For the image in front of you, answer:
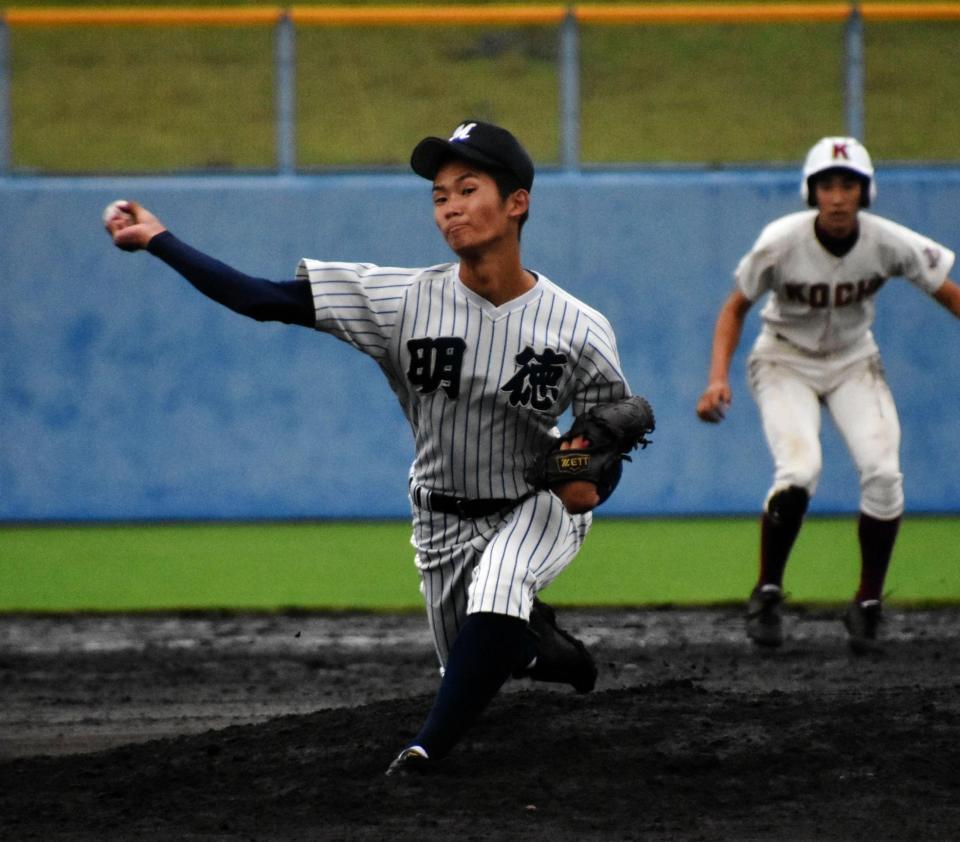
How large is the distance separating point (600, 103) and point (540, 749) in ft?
25.7

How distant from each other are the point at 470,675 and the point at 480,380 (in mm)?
749

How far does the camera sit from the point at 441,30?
11.7 meters

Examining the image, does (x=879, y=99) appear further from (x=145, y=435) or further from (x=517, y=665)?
(x=517, y=665)

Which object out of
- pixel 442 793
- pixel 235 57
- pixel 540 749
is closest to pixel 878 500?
pixel 540 749

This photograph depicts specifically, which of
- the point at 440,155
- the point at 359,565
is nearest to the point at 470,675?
the point at 440,155

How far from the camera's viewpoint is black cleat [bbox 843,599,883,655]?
677 cm

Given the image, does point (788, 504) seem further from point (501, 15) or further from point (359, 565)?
point (501, 15)

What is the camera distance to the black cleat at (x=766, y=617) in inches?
268

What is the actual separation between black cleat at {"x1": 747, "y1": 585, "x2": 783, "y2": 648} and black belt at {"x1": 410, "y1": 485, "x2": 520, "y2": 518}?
256cm

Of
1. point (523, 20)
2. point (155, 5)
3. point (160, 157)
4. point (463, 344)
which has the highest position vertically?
point (155, 5)

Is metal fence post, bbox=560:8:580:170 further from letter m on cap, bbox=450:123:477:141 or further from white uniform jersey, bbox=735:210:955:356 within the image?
letter m on cap, bbox=450:123:477:141

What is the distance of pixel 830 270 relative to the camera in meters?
6.89

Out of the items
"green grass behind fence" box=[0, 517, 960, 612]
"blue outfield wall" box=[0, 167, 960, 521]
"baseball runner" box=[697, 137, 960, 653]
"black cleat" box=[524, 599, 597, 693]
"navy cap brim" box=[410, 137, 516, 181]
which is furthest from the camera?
"blue outfield wall" box=[0, 167, 960, 521]

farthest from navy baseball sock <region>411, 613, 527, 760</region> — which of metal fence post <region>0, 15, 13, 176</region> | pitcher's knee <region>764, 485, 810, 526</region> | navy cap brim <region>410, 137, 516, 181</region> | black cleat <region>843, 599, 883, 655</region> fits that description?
metal fence post <region>0, 15, 13, 176</region>
